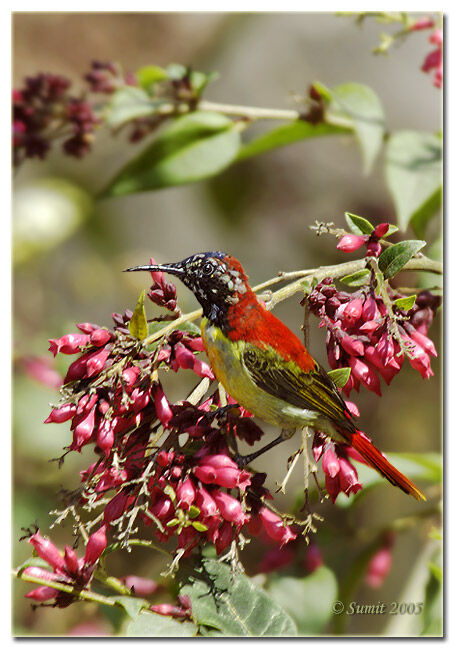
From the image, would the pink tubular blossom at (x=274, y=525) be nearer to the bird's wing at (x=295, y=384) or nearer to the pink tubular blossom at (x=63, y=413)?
the bird's wing at (x=295, y=384)

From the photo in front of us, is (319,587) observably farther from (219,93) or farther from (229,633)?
(219,93)

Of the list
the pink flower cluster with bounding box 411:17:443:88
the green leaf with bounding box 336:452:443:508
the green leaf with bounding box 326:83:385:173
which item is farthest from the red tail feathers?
the pink flower cluster with bounding box 411:17:443:88

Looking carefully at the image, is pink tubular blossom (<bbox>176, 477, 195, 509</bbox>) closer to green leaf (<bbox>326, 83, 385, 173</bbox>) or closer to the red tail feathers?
the red tail feathers

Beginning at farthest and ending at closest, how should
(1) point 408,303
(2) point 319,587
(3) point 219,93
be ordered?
1. (3) point 219,93
2. (2) point 319,587
3. (1) point 408,303

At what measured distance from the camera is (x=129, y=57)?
1349mm

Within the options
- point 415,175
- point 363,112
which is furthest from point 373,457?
point 363,112

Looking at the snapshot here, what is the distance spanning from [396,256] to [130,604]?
0.56m

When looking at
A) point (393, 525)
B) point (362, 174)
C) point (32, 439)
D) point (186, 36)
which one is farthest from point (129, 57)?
point (393, 525)

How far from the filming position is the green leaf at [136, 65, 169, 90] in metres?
1.25

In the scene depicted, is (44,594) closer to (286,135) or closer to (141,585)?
(141,585)

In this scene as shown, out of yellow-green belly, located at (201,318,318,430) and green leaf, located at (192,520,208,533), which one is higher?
yellow-green belly, located at (201,318,318,430)

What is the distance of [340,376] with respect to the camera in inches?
33.4

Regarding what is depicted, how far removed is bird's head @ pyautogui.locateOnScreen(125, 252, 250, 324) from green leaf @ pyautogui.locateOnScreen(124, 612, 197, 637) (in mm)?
404

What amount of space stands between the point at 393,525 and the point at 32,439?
0.66 m
